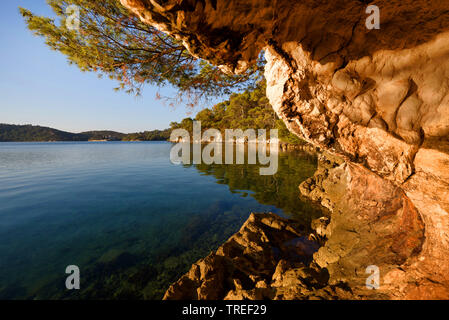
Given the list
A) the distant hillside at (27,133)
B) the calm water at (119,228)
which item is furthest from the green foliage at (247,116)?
the distant hillside at (27,133)

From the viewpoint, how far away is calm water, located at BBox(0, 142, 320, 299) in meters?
3.62

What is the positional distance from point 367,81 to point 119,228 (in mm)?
7723

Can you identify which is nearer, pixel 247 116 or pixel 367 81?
pixel 367 81

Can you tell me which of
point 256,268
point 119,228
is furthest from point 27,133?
point 256,268

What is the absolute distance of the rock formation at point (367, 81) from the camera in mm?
1832

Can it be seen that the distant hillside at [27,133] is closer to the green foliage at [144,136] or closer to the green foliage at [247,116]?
the green foliage at [144,136]

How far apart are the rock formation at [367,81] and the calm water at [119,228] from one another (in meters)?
3.67

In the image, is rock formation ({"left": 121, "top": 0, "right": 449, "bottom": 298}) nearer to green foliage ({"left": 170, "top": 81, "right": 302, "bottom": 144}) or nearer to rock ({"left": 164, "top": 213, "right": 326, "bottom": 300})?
rock ({"left": 164, "top": 213, "right": 326, "bottom": 300})

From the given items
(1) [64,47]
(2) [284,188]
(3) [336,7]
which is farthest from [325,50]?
(2) [284,188]

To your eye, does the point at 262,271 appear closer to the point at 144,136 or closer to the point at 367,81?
the point at 367,81

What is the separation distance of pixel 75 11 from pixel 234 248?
631cm

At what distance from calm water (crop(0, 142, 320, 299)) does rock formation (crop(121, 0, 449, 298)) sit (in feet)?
12.0

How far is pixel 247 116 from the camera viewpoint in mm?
40031

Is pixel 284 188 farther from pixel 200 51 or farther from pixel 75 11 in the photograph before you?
pixel 75 11
